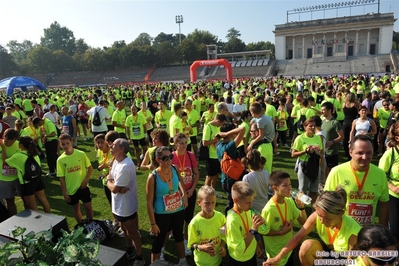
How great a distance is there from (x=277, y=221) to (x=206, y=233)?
74 centimetres

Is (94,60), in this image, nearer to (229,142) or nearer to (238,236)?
(229,142)

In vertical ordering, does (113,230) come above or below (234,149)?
below

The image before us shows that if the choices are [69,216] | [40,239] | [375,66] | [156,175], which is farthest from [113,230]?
[375,66]

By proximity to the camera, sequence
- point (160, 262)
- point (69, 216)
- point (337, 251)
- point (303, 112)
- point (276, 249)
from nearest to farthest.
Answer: point (337, 251) < point (160, 262) < point (276, 249) < point (69, 216) < point (303, 112)

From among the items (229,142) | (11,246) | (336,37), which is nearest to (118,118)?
(229,142)

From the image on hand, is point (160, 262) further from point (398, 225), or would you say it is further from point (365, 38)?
point (365, 38)

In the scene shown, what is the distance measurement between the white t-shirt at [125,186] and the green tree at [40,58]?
84209 mm

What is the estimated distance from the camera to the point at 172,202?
332 centimetres

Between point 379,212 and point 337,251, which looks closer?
point 337,251

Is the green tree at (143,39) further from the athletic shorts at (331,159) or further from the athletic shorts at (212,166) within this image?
the athletic shorts at (331,159)

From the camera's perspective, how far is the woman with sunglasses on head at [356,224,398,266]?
1.72 metres

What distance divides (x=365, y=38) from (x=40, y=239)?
75496 mm

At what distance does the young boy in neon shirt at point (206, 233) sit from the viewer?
280cm

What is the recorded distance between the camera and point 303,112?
739cm
